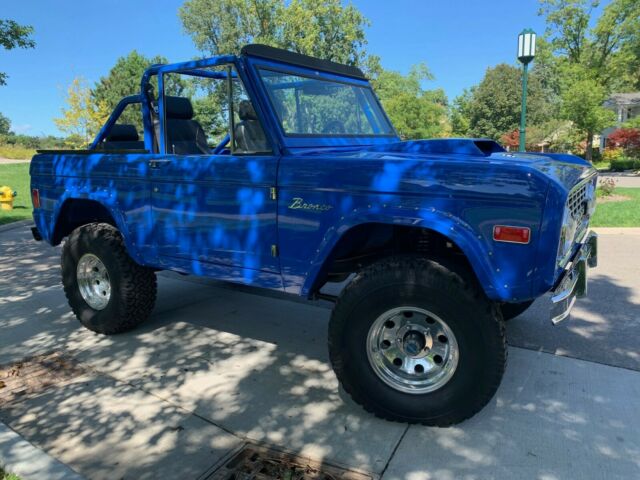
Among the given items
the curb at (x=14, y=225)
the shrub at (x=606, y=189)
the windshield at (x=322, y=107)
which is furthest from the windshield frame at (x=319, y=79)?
the shrub at (x=606, y=189)

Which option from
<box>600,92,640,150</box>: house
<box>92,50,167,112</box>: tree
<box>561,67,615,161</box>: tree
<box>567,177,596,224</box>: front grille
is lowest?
<box>567,177,596,224</box>: front grille

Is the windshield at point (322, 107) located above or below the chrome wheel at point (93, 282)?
above

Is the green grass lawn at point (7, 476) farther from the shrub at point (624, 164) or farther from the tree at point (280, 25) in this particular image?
the shrub at point (624, 164)

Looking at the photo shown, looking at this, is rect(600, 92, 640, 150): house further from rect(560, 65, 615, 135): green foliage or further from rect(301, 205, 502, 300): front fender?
rect(301, 205, 502, 300): front fender

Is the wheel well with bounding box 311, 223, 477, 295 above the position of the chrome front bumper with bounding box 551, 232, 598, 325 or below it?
above

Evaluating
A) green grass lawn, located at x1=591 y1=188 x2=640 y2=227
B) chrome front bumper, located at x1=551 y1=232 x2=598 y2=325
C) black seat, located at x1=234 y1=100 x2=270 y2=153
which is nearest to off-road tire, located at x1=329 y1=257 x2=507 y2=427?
chrome front bumper, located at x1=551 y1=232 x2=598 y2=325

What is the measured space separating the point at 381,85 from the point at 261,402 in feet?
122

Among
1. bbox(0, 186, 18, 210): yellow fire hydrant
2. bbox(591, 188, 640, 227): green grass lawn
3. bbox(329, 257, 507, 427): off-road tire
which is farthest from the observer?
bbox(0, 186, 18, 210): yellow fire hydrant

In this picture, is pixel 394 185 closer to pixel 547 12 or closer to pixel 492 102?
pixel 547 12

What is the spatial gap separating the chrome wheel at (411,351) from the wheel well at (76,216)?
9.03 ft

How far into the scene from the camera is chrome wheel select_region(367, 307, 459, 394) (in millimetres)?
2770

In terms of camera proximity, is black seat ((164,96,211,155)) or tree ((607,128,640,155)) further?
tree ((607,128,640,155))

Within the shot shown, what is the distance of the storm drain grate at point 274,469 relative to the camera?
2402 mm

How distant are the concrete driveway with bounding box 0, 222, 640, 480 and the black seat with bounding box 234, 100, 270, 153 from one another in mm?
1585
